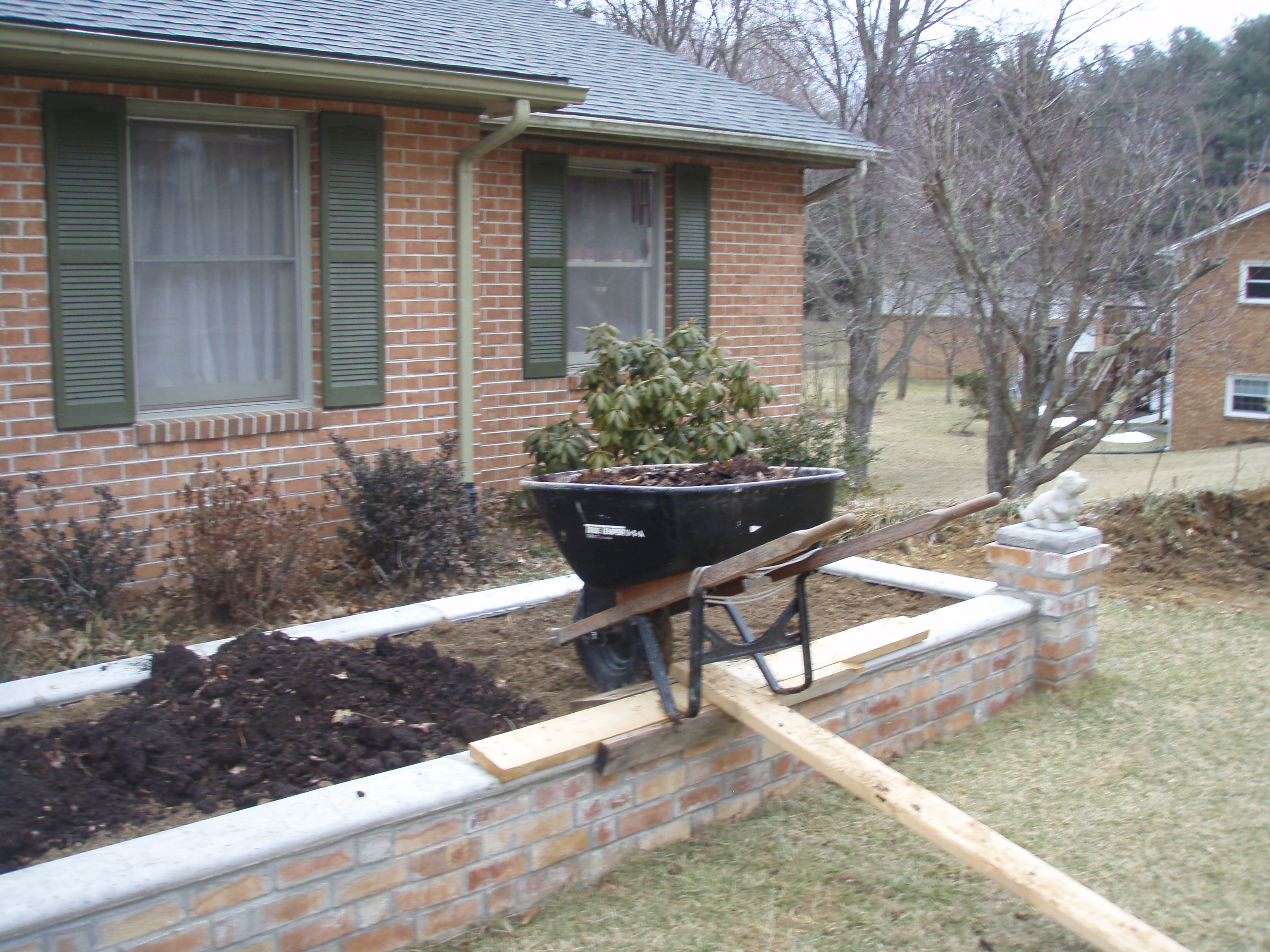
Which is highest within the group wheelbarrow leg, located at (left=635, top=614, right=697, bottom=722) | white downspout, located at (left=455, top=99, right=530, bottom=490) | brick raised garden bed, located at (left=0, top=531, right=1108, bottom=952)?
white downspout, located at (left=455, top=99, right=530, bottom=490)

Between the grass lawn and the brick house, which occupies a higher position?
the brick house

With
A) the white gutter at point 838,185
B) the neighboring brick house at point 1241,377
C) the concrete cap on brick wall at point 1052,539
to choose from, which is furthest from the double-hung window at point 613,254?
the neighboring brick house at point 1241,377

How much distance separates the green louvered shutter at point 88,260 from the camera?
5.42 m

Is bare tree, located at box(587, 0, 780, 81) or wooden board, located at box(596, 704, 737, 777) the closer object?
wooden board, located at box(596, 704, 737, 777)

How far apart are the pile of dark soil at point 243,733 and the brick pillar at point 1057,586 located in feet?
7.36

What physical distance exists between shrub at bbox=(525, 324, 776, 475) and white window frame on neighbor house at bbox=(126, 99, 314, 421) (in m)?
1.60

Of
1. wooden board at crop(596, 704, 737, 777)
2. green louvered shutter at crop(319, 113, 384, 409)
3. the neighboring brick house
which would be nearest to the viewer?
wooden board at crop(596, 704, 737, 777)

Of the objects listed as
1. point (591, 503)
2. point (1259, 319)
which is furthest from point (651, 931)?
point (1259, 319)

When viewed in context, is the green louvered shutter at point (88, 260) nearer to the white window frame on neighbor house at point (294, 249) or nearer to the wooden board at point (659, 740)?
the white window frame on neighbor house at point (294, 249)

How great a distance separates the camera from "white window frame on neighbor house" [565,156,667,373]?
8.59m

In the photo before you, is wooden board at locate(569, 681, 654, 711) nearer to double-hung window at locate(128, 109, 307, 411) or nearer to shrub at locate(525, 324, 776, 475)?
shrub at locate(525, 324, 776, 475)

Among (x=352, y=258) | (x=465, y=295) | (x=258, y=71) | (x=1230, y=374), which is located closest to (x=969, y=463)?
(x=1230, y=374)

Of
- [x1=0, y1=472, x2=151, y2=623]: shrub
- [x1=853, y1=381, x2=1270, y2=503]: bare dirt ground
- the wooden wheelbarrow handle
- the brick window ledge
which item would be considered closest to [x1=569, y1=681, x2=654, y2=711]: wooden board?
the wooden wheelbarrow handle

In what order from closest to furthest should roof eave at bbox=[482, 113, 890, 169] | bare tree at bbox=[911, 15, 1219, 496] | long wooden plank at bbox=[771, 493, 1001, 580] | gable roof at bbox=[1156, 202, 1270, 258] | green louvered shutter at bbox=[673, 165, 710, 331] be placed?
long wooden plank at bbox=[771, 493, 1001, 580] < roof eave at bbox=[482, 113, 890, 169] < green louvered shutter at bbox=[673, 165, 710, 331] < bare tree at bbox=[911, 15, 1219, 496] < gable roof at bbox=[1156, 202, 1270, 258]
